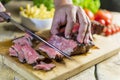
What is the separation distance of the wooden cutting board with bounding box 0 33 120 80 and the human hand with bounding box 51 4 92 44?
7 cm

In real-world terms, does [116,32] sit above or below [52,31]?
below

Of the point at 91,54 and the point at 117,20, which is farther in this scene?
the point at 117,20

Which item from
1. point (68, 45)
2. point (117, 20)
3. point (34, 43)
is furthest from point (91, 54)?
point (117, 20)

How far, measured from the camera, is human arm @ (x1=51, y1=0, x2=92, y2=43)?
3.53 feet

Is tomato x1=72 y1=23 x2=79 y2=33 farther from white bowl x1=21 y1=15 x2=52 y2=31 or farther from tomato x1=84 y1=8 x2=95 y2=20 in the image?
tomato x1=84 y1=8 x2=95 y2=20

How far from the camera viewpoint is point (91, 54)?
1115 mm

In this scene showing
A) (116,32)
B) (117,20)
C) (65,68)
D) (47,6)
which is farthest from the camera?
(117,20)

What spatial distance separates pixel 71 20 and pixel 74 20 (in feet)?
0.04

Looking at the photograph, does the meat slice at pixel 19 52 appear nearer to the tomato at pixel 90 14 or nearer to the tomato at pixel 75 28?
the tomato at pixel 75 28

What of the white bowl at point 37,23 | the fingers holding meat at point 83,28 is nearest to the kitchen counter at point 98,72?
the fingers holding meat at point 83,28

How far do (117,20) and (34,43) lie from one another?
71 centimetres

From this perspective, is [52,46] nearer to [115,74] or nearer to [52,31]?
[52,31]

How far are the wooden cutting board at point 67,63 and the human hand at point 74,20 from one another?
72 millimetres

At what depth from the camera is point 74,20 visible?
3.55 ft
